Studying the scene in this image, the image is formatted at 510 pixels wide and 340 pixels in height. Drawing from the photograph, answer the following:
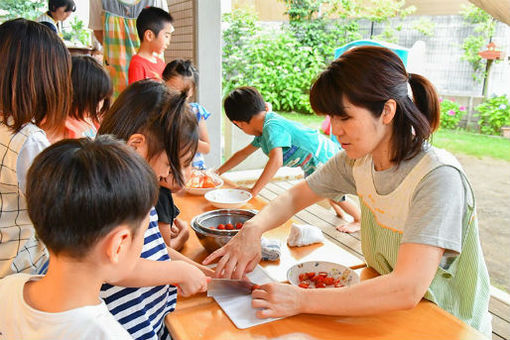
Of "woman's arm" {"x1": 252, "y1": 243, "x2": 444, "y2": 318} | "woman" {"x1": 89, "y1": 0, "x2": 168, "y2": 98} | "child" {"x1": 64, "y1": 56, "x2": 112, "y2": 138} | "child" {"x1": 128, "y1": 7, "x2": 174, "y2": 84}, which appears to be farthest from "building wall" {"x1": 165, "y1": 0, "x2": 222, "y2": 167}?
"woman's arm" {"x1": 252, "y1": 243, "x2": 444, "y2": 318}

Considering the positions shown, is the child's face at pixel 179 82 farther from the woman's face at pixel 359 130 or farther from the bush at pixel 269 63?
the bush at pixel 269 63

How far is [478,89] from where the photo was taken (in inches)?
314

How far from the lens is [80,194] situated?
30.9 inches

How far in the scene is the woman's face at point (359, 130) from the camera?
1.31 metres

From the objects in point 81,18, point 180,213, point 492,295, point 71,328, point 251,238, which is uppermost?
point 81,18

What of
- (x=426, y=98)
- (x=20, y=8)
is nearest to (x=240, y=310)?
(x=426, y=98)

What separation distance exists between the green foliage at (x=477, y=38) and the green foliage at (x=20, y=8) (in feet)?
25.2

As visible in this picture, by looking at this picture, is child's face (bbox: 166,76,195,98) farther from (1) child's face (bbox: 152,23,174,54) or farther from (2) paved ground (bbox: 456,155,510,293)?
(2) paved ground (bbox: 456,155,510,293)

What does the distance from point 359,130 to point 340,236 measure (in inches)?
90.7

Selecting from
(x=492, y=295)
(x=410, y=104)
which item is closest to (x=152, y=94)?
(x=410, y=104)

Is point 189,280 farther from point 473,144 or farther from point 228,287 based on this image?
point 473,144

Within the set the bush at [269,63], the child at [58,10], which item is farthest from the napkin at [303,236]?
the bush at [269,63]

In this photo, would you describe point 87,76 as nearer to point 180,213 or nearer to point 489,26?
point 180,213

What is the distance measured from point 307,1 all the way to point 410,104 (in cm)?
825
